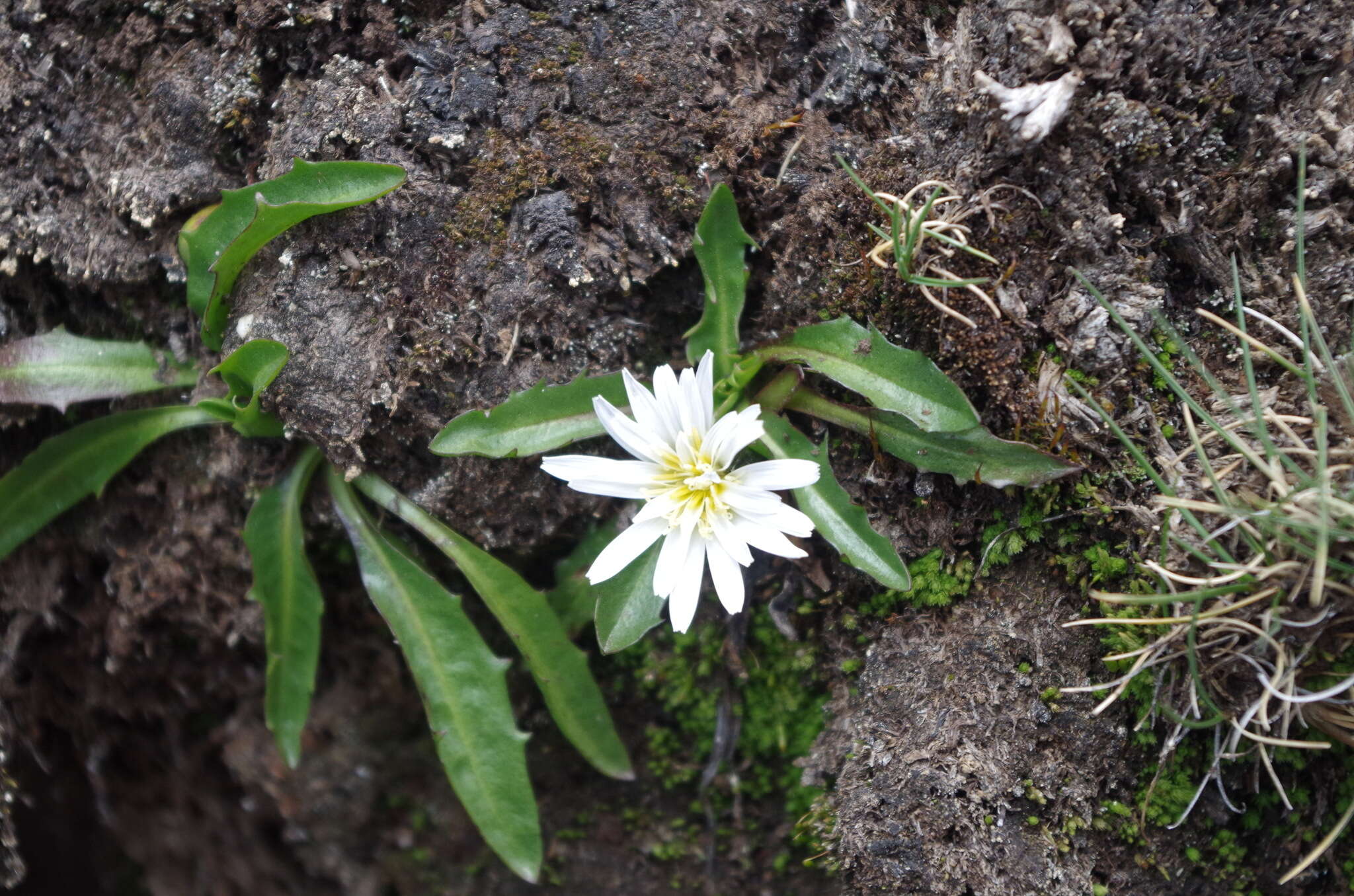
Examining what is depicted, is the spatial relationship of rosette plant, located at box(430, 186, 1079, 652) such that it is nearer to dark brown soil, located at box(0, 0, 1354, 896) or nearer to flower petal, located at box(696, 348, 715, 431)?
flower petal, located at box(696, 348, 715, 431)

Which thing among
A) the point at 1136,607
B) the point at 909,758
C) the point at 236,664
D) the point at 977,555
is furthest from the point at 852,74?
the point at 236,664

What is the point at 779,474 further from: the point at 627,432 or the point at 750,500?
the point at 627,432

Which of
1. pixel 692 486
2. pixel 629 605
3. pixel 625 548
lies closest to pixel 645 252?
pixel 692 486

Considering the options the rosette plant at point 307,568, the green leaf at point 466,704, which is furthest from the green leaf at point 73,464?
the green leaf at point 466,704

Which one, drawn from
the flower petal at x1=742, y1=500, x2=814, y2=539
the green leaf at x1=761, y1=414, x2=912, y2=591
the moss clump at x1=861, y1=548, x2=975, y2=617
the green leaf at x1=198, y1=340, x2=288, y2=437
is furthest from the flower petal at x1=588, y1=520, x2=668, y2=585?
the green leaf at x1=198, y1=340, x2=288, y2=437

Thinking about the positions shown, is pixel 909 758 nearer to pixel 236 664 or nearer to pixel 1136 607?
pixel 1136 607

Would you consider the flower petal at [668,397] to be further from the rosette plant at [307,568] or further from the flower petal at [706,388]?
the rosette plant at [307,568]
